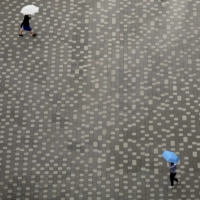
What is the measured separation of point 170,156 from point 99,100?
3661mm

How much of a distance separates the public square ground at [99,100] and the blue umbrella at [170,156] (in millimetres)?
1234

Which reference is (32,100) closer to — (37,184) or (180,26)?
(37,184)

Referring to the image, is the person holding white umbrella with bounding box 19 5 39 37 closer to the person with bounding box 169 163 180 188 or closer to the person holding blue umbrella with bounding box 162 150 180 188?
the person holding blue umbrella with bounding box 162 150 180 188

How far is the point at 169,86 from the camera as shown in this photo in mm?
17656

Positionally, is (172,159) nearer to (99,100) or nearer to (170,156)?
(170,156)

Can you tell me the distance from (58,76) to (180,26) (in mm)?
4925

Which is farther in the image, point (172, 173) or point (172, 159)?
point (172, 173)

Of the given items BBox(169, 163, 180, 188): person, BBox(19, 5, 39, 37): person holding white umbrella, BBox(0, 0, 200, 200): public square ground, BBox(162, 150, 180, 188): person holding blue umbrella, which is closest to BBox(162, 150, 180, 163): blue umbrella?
BBox(162, 150, 180, 188): person holding blue umbrella

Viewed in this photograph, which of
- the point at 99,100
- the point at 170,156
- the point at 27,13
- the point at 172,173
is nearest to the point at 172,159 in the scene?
the point at 170,156

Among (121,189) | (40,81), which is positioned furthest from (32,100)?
(121,189)

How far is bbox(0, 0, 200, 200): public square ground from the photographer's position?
637 inches

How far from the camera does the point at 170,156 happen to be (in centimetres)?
1503

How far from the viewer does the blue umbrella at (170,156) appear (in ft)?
49.1

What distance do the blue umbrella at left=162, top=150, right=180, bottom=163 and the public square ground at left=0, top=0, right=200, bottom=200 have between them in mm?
1234
